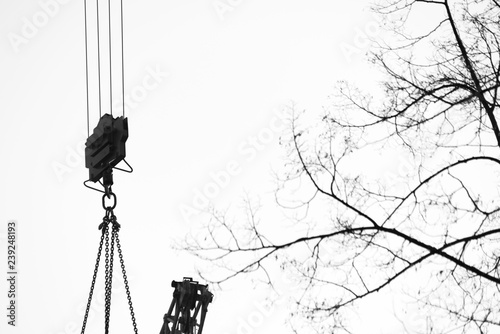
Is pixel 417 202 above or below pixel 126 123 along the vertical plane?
Result: below

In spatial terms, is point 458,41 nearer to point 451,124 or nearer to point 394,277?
point 451,124

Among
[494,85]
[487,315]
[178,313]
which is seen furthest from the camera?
[178,313]

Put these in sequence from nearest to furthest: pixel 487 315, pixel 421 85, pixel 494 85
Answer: pixel 487 315, pixel 494 85, pixel 421 85

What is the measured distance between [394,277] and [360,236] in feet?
1.61

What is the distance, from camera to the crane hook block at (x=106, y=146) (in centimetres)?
1203

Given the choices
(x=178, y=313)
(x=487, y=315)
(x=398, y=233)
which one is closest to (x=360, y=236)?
(x=398, y=233)

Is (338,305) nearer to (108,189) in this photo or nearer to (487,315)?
(487,315)

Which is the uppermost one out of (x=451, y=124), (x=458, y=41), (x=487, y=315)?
(x=458, y=41)

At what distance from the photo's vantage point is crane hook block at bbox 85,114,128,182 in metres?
12.0

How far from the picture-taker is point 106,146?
39.7ft

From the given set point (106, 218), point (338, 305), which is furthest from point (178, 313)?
point (338, 305)

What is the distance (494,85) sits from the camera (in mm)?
8734

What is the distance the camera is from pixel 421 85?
9375 mm

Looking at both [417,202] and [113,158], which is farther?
[113,158]
